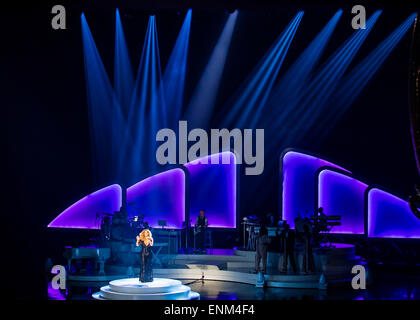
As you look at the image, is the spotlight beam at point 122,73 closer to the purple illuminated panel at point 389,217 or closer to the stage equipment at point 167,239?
the stage equipment at point 167,239

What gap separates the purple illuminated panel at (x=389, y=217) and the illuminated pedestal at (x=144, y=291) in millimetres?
6365

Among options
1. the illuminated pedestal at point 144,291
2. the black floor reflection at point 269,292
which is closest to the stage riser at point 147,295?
the illuminated pedestal at point 144,291

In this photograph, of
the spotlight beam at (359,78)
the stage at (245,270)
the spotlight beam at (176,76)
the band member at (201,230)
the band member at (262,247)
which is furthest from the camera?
the spotlight beam at (176,76)

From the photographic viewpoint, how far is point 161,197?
14.5 m

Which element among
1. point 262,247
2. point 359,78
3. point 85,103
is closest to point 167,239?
point 262,247

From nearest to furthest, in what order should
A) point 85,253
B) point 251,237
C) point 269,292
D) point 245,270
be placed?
point 269,292 < point 85,253 < point 245,270 < point 251,237

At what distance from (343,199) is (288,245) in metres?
3.75

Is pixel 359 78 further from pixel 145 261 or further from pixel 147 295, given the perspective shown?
pixel 147 295

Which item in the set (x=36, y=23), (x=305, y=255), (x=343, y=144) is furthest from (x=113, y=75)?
(x=305, y=255)

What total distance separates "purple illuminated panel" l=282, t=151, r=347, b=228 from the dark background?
0.84 feet

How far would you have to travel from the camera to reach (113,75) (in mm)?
14930

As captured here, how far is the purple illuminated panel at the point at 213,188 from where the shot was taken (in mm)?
14328

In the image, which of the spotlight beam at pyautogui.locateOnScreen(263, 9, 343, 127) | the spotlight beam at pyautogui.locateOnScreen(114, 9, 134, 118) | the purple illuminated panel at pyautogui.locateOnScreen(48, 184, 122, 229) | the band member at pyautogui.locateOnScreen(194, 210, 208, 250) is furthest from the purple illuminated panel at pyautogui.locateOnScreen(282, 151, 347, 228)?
the spotlight beam at pyautogui.locateOnScreen(114, 9, 134, 118)

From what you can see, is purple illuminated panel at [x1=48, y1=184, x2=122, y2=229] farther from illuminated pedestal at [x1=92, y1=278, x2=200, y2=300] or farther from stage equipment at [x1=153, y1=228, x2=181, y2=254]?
illuminated pedestal at [x1=92, y1=278, x2=200, y2=300]
